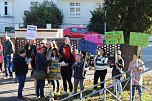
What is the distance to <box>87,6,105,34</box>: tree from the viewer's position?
36.8m

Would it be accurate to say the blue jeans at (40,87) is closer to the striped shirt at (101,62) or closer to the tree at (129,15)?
the striped shirt at (101,62)

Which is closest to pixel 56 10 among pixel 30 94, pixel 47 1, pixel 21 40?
pixel 47 1

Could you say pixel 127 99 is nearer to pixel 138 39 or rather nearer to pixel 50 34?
pixel 138 39

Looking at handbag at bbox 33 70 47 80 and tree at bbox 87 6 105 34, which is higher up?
tree at bbox 87 6 105 34

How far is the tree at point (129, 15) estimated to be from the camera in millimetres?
12242

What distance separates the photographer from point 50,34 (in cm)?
2366

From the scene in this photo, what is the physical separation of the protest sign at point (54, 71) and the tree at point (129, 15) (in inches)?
93.5

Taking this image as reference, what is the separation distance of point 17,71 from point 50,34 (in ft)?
39.6

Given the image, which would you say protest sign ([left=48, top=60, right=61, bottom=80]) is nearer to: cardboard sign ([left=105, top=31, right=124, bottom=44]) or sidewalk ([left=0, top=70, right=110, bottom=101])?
sidewalk ([left=0, top=70, right=110, bottom=101])

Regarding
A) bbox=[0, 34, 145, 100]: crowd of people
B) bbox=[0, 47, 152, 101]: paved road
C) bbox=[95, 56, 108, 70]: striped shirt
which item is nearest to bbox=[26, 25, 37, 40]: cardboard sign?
bbox=[0, 47, 152, 101]: paved road

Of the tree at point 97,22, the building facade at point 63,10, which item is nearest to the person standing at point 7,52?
the tree at point 97,22

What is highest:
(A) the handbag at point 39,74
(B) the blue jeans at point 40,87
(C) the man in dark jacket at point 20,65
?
(C) the man in dark jacket at point 20,65

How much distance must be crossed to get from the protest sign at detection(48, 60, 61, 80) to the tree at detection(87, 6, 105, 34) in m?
24.7

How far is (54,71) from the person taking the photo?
12172 mm
